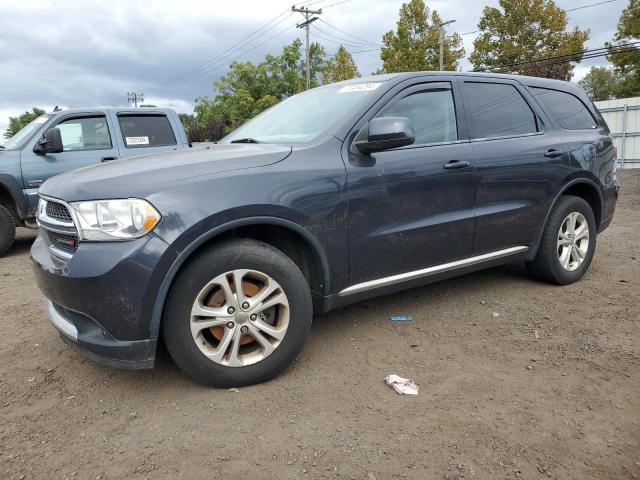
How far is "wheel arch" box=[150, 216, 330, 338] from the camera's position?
238cm

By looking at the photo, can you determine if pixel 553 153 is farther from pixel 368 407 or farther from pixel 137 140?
pixel 137 140

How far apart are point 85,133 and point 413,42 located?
84.6ft

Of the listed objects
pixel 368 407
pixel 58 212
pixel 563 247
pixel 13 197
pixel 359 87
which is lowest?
pixel 368 407

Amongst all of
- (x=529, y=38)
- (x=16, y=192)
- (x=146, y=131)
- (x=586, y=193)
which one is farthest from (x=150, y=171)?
(x=529, y=38)

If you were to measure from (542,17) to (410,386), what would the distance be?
28.8 metres

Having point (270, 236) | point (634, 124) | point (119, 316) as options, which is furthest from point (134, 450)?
point (634, 124)

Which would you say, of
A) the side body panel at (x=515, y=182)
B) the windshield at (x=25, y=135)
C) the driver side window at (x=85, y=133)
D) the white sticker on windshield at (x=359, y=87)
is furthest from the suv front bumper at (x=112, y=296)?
the windshield at (x=25, y=135)

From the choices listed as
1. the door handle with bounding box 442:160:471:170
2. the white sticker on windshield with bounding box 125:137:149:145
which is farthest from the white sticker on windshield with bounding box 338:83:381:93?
the white sticker on windshield with bounding box 125:137:149:145

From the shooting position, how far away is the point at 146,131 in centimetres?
715

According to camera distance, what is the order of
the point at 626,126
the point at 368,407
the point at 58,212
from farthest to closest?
the point at 626,126
the point at 58,212
the point at 368,407

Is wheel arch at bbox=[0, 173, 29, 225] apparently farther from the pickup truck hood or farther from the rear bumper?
the rear bumper

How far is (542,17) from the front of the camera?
25.9 m

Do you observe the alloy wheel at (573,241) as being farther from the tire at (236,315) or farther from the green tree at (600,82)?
the green tree at (600,82)

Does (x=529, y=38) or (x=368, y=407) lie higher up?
(x=529, y=38)
